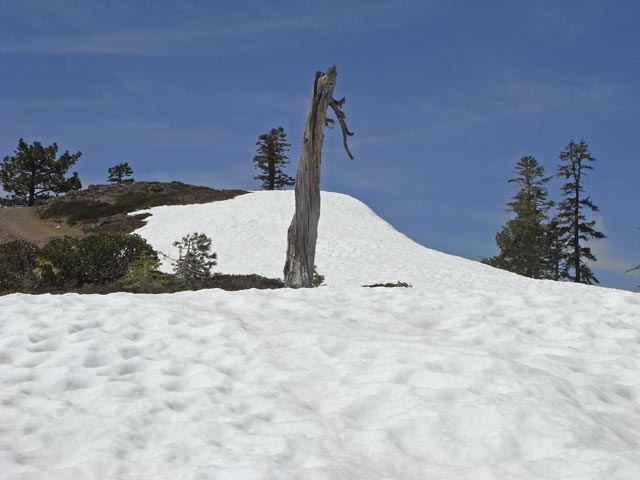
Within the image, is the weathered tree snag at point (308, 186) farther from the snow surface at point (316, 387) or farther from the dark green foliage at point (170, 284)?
the snow surface at point (316, 387)

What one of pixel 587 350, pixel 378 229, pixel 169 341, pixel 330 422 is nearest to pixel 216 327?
pixel 169 341

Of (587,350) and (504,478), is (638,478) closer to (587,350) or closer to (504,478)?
(504,478)

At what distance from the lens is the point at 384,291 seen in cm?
998

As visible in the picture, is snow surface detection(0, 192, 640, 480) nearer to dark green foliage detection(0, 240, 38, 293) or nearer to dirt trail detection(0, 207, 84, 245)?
dark green foliage detection(0, 240, 38, 293)

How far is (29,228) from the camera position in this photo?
1473 inches

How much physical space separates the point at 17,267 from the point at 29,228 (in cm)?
2433

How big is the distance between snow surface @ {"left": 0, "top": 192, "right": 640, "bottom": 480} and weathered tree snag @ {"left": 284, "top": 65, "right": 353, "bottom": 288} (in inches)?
178

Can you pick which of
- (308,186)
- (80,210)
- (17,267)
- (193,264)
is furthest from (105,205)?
(308,186)

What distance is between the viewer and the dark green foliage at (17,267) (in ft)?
47.4

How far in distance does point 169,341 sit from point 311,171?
26.9ft

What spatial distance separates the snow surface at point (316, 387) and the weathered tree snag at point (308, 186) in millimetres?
4522

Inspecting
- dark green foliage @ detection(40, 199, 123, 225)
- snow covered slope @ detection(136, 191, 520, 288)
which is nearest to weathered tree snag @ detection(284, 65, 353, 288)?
snow covered slope @ detection(136, 191, 520, 288)

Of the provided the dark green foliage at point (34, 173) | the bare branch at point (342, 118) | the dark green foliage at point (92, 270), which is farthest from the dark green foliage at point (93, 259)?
the dark green foliage at point (34, 173)

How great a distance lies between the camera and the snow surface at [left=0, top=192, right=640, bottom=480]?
3922 millimetres
